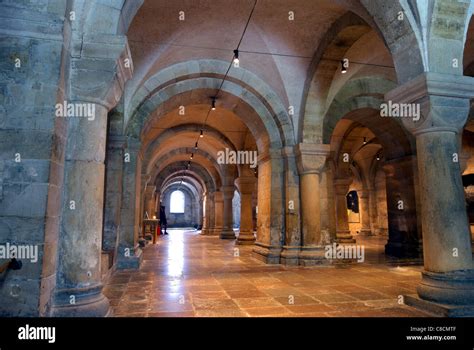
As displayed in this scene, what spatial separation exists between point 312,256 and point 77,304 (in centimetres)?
464

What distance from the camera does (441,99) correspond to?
3.44 metres

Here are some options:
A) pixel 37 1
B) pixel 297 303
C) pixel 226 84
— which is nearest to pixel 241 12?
pixel 226 84

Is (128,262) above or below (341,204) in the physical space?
below

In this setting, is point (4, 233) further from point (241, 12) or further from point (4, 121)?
point (241, 12)

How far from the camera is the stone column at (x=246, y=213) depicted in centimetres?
1095

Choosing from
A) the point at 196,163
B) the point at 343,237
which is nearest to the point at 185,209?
the point at 196,163

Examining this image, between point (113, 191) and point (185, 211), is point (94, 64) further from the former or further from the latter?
point (185, 211)

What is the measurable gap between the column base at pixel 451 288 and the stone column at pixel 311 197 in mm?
3150

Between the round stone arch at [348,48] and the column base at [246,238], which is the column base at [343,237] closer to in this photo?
the column base at [246,238]

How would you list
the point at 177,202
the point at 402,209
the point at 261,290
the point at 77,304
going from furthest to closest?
the point at 177,202, the point at 402,209, the point at 261,290, the point at 77,304

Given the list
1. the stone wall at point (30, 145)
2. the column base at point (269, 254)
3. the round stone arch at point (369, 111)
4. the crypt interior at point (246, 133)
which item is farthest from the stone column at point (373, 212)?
the stone wall at point (30, 145)

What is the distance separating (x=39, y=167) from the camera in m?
2.49

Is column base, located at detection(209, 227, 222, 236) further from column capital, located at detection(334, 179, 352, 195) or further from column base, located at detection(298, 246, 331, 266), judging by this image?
column base, located at detection(298, 246, 331, 266)

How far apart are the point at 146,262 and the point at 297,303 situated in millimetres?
4202
